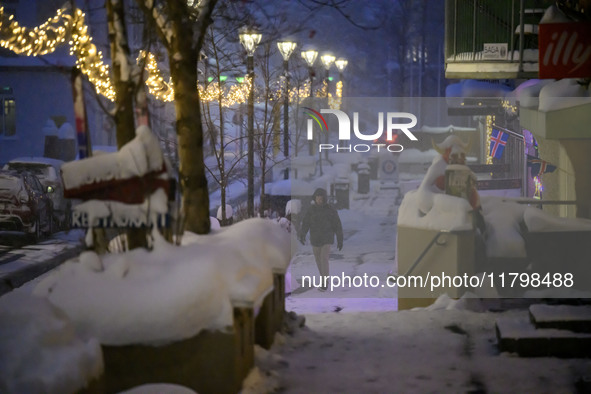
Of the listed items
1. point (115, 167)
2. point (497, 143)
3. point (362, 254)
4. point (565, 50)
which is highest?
point (565, 50)

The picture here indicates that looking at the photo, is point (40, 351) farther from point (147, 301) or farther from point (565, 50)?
point (565, 50)

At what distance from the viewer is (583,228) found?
12.8m

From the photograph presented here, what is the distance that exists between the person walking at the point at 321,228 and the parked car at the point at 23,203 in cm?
777

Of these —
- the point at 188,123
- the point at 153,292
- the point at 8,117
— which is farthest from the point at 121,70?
the point at 8,117

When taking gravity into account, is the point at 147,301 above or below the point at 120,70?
below

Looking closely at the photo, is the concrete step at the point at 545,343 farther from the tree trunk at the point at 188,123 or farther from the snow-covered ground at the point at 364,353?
the tree trunk at the point at 188,123

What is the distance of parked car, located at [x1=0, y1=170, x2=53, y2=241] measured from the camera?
20.7m

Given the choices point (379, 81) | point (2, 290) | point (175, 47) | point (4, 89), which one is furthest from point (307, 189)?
point (379, 81)

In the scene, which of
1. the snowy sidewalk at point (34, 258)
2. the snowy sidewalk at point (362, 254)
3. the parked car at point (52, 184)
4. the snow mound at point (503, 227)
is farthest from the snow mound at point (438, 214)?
the parked car at point (52, 184)

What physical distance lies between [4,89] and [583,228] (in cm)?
3722

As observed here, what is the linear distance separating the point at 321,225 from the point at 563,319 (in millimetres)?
9047

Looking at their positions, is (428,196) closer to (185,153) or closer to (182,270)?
(185,153)

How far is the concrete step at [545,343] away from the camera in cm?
791

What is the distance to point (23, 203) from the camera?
21.0 m
